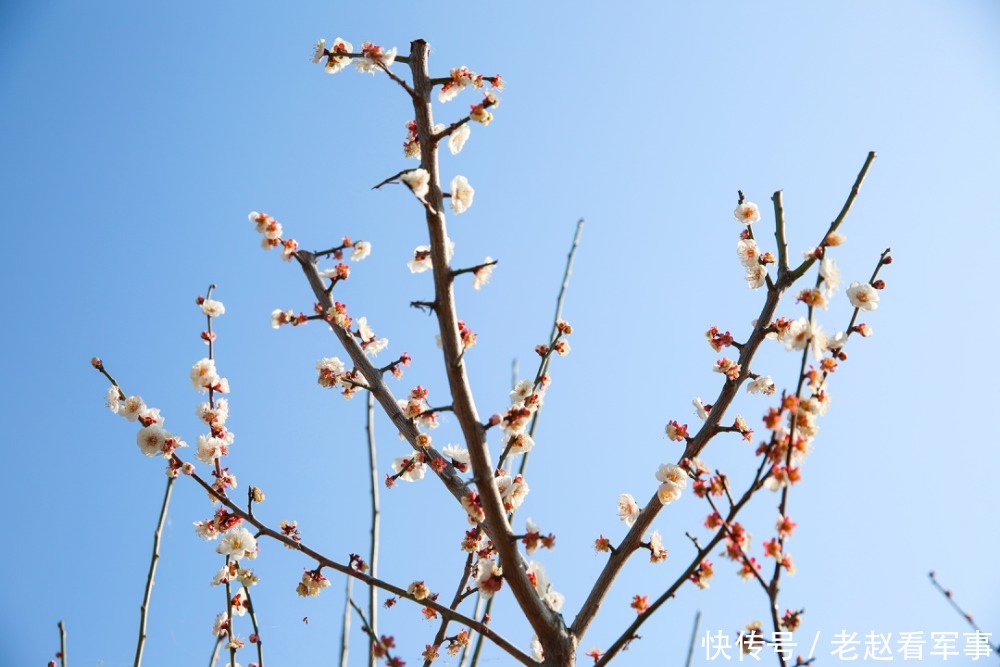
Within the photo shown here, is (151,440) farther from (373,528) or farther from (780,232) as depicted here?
(780,232)

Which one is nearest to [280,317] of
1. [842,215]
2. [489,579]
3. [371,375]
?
[371,375]

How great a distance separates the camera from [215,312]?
363 centimetres

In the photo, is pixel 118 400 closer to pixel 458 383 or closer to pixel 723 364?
pixel 458 383

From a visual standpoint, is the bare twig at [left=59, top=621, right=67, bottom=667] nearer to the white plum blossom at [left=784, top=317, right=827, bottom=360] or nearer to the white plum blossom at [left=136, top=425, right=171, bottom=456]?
the white plum blossom at [left=136, top=425, right=171, bottom=456]

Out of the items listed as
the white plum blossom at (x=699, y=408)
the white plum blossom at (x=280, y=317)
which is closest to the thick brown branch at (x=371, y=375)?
the white plum blossom at (x=280, y=317)

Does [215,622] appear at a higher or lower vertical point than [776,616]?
higher

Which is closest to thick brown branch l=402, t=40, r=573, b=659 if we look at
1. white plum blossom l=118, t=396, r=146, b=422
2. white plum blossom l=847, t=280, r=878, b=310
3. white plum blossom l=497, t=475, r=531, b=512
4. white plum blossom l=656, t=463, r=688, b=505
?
white plum blossom l=497, t=475, r=531, b=512

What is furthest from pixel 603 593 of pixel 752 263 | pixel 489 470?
pixel 752 263

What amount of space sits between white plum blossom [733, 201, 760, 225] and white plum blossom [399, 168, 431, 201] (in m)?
1.78

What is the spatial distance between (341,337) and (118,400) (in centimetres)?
108

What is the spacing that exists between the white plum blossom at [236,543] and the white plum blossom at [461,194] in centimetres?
164

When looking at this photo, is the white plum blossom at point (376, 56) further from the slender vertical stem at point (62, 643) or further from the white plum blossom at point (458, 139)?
the slender vertical stem at point (62, 643)

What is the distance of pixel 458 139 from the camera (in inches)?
122

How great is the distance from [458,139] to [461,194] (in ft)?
1.01
